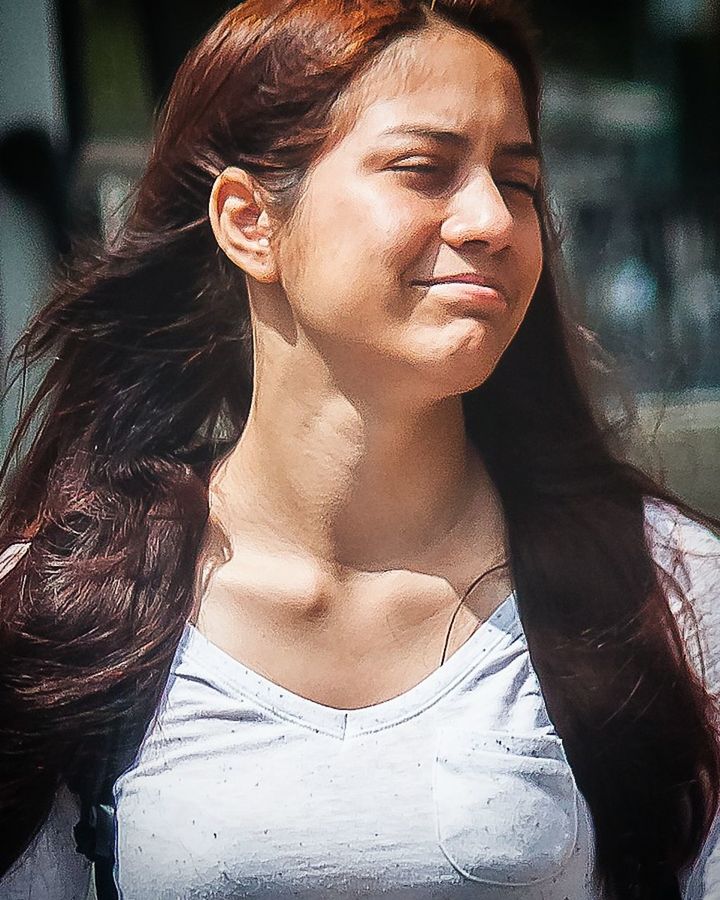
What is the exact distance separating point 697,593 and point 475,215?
0.53m

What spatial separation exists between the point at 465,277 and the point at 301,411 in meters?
0.24

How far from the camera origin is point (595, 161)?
1.44 meters

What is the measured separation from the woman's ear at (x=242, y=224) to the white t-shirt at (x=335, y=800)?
427 millimetres

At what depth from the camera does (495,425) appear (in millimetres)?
1420

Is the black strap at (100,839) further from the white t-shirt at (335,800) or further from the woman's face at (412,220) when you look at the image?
the woman's face at (412,220)

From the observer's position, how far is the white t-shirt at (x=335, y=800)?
1.32 meters

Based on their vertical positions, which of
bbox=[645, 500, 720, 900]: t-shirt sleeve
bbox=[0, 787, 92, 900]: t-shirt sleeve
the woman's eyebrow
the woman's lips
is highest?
the woman's eyebrow

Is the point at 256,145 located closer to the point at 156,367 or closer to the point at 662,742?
the point at 156,367

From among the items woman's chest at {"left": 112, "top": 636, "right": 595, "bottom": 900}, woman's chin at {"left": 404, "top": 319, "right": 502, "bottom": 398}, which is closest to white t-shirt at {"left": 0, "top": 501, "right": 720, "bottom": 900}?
woman's chest at {"left": 112, "top": 636, "right": 595, "bottom": 900}

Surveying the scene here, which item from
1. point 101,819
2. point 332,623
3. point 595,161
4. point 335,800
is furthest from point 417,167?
point 101,819

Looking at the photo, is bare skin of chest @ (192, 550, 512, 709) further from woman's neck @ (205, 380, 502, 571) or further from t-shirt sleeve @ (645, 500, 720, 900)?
t-shirt sleeve @ (645, 500, 720, 900)

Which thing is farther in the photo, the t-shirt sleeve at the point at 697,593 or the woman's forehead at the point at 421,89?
the t-shirt sleeve at the point at 697,593

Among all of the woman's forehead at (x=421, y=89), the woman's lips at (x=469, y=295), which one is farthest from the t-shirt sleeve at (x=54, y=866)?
the woman's forehead at (x=421, y=89)

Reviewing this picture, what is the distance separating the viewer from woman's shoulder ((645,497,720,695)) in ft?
4.70
